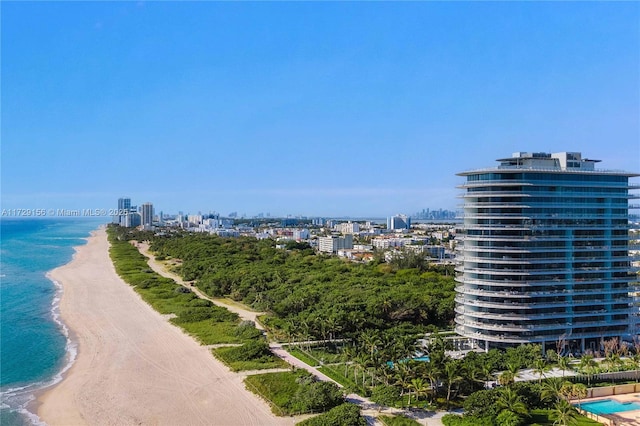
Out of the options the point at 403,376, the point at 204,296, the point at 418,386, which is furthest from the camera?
the point at 204,296

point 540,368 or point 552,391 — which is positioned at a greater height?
point 540,368

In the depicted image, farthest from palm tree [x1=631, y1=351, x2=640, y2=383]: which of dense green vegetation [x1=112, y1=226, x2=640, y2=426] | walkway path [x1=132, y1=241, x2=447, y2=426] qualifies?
walkway path [x1=132, y1=241, x2=447, y2=426]

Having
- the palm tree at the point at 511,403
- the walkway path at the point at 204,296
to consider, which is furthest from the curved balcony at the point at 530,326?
the walkway path at the point at 204,296

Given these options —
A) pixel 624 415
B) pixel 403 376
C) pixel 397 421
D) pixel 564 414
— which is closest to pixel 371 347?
pixel 403 376

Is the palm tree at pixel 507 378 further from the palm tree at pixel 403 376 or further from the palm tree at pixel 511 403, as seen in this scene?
the palm tree at pixel 403 376

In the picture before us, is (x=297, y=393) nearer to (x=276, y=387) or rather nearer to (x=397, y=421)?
(x=276, y=387)

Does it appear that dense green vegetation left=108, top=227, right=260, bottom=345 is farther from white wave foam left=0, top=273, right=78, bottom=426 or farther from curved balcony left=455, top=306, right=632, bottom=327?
curved balcony left=455, top=306, right=632, bottom=327
